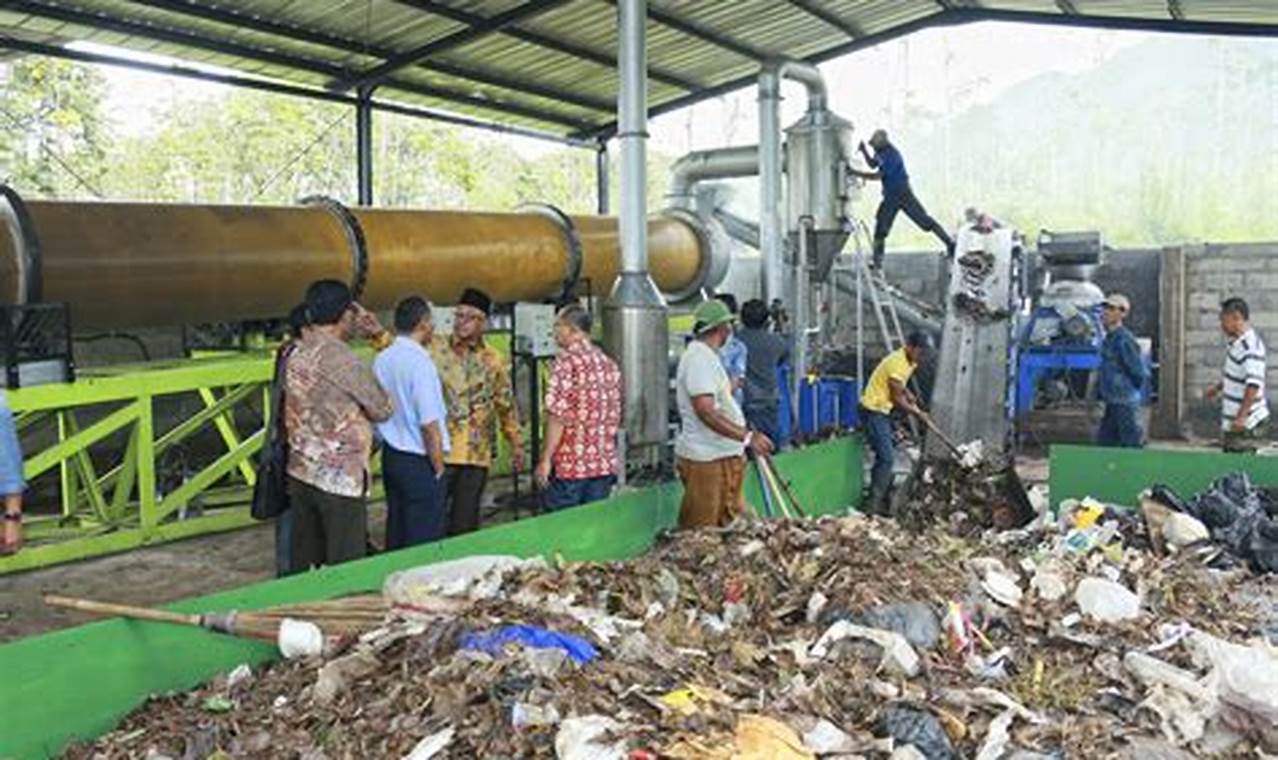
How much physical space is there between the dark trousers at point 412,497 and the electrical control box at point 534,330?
7.78 feet

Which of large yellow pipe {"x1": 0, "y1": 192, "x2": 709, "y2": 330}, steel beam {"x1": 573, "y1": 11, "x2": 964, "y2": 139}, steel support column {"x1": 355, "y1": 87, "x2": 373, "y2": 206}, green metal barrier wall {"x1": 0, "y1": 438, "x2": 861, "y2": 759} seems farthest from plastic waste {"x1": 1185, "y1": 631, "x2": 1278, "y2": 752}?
steel beam {"x1": 573, "y1": 11, "x2": 964, "y2": 139}

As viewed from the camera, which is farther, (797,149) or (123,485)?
(797,149)

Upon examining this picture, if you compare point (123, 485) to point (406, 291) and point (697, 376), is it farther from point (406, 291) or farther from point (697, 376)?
point (697, 376)

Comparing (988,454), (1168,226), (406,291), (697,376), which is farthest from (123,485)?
(1168,226)

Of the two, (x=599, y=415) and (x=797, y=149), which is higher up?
(x=797, y=149)

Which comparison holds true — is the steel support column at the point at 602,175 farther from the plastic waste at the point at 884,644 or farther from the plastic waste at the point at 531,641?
the plastic waste at the point at 531,641

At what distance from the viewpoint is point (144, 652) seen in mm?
3488

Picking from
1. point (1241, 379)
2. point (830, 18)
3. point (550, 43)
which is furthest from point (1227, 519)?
point (830, 18)

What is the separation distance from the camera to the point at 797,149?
36.1 ft

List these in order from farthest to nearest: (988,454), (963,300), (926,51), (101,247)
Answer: (926,51) → (963,300) → (988,454) → (101,247)

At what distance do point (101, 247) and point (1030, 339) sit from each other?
7863 mm

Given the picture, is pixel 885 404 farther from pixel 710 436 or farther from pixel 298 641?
pixel 298 641

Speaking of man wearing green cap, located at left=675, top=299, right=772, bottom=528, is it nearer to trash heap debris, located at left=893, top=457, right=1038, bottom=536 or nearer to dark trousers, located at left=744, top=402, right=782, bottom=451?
trash heap debris, located at left=893, top=457, right=1038, bottom=536

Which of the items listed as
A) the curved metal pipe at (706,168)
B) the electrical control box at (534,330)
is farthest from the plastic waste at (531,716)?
the curved metal pipe at (706,168)
